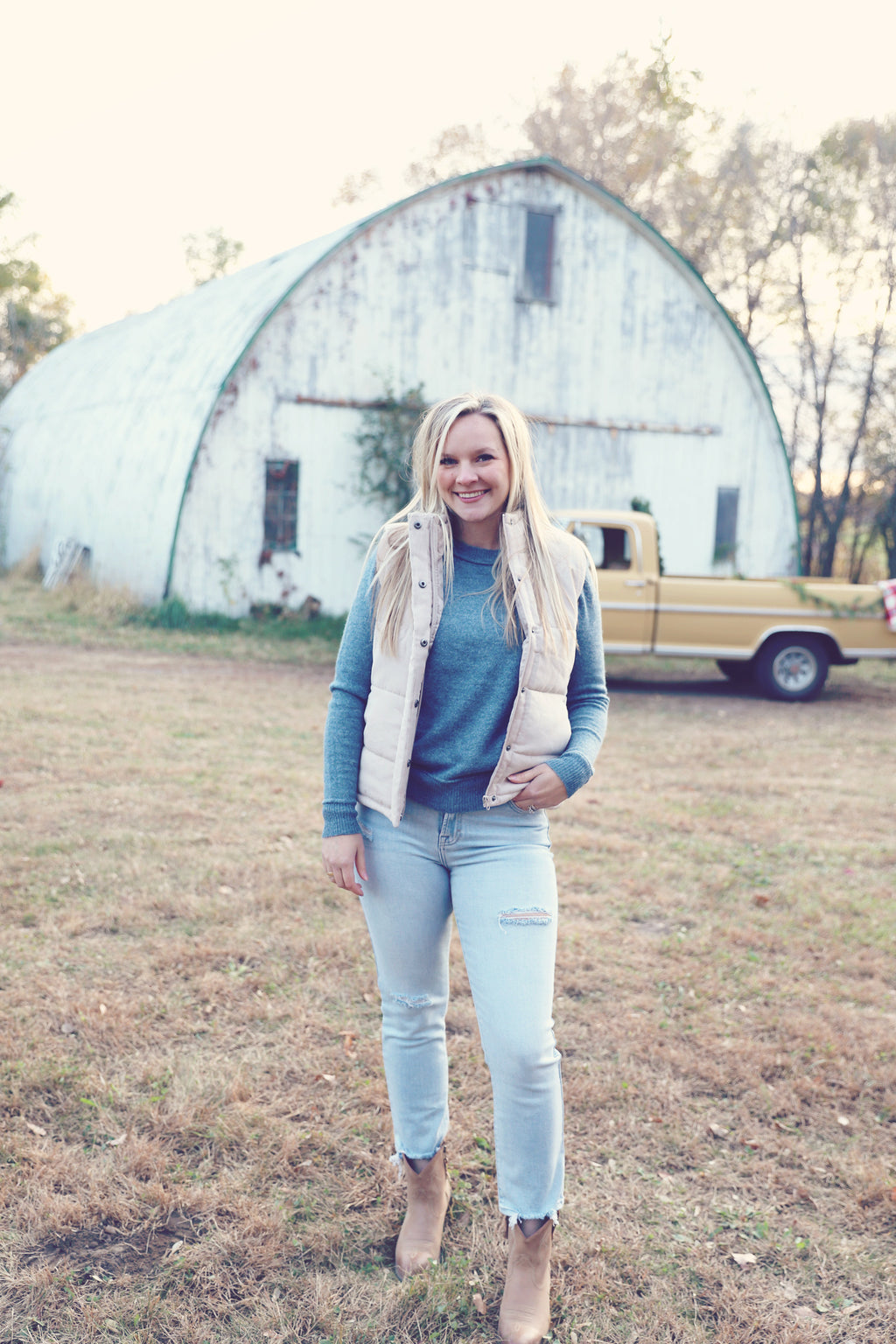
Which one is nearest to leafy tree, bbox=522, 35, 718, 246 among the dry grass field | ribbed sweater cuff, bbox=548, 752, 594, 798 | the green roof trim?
the green roof trim

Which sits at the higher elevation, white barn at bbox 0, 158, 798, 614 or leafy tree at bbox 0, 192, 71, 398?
leafy tree at bbox 0, 192, 71, 398

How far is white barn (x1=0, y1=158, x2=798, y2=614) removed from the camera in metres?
14.6

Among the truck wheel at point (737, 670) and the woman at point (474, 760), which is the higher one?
the woman at point (474, 760)

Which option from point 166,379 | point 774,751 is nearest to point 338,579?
point 166,379

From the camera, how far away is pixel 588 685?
2770 millimetres

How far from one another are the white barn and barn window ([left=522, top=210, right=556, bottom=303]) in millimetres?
26

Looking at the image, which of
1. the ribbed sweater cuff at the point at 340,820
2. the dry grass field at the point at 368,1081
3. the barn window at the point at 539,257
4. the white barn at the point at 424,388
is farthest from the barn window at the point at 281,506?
the ribbed sweater cuff at the point at 340,820

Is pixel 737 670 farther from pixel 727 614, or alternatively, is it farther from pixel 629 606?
pixel 629 606

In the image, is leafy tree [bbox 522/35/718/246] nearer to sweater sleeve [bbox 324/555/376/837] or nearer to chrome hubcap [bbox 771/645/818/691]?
chrome hubcap [bbox 771/645/818/691]

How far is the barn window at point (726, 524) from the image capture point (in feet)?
56.4

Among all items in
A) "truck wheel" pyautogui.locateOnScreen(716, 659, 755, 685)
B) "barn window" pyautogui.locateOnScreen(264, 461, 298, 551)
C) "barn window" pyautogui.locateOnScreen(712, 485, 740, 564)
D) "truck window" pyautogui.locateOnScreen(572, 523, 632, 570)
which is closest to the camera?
"truck window" pyautogui.locateOnScreen(572, 523, 632, 570)

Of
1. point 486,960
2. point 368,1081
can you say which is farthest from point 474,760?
point 368,1081

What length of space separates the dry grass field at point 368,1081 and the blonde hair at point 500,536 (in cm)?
164

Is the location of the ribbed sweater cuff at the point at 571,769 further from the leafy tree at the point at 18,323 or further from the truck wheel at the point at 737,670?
the leafy tree at the point at 18,323
